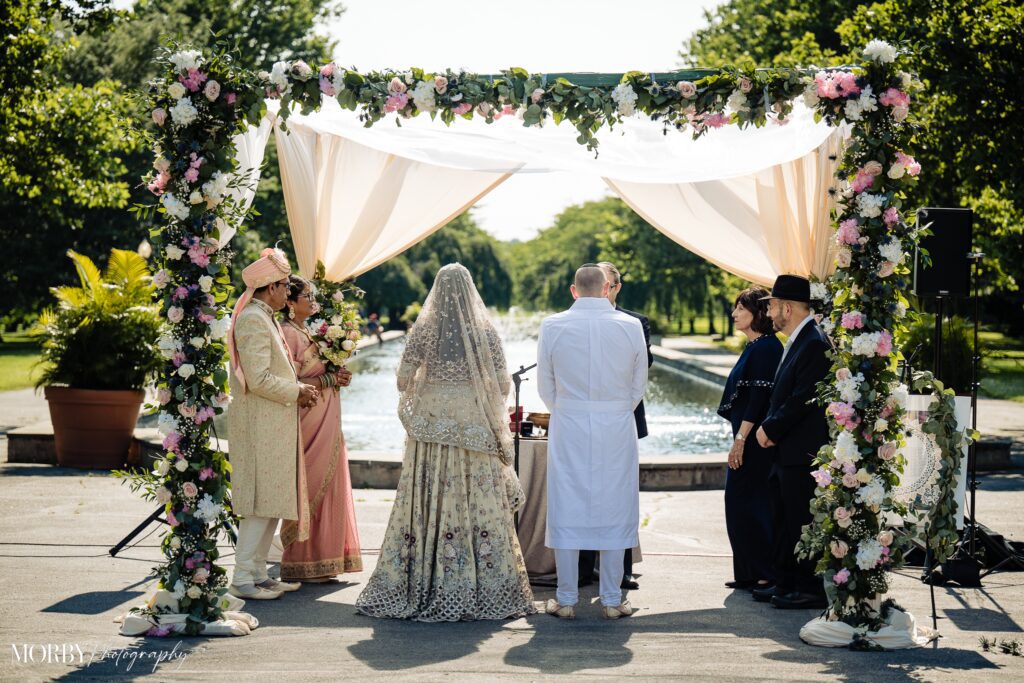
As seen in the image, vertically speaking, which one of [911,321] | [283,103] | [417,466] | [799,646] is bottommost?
[799,646]

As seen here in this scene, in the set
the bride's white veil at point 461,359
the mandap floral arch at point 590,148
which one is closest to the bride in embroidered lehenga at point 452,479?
the bride's white veil at point 461,359

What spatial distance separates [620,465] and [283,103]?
119 inches

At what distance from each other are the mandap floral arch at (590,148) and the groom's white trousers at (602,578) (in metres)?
1.19

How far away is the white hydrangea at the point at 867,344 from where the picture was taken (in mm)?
6457

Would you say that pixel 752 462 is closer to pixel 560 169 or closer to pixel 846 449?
pixel 846 449

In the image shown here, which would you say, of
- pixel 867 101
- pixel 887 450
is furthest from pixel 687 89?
pixel 887 450

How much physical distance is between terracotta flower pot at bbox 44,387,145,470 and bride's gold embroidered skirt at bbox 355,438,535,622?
653cm

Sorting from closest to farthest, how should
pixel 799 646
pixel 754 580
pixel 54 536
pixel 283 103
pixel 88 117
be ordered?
pixel 799 646, pixel 283 103, pixel 754 580, pixel 54 536, pixel 88 117

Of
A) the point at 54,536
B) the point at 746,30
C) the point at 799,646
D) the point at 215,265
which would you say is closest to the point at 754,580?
the point at 799,646

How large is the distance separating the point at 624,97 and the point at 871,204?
1.56m

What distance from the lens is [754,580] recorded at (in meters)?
7.77

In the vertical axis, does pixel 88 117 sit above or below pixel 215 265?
above

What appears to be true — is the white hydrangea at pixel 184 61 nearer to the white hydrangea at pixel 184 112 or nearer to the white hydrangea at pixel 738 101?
the white hydrangea at pixel 184 112

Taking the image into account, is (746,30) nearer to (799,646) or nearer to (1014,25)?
(1014,25)
